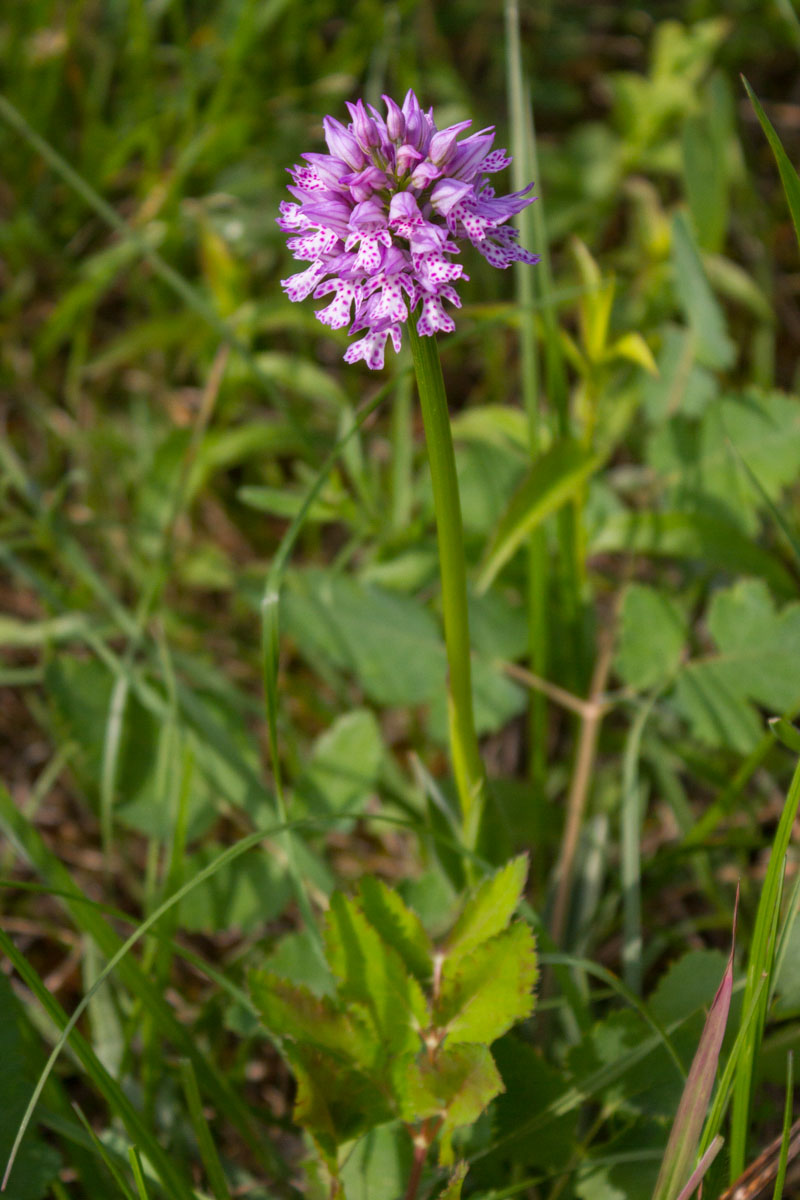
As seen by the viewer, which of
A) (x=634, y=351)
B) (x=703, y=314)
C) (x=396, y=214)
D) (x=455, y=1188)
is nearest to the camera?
(x=396, y=214)

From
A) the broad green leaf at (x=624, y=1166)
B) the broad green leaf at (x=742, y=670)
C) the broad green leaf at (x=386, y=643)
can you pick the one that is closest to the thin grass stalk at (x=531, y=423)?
the broad green leaf at (x=386, y=643)

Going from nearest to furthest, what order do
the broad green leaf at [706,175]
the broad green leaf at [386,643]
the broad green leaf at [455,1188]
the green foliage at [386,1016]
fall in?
the broad green leaf at [455,1188] < the green foliage at [386,1016] < the broad green leaf at [386,643] < the broad green leaf at [706,175]

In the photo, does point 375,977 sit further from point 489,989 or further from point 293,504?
point 293,504

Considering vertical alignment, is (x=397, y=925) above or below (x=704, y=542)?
below

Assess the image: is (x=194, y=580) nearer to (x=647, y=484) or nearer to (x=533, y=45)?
(x=647, y=484)

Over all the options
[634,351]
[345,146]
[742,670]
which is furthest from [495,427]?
[345,146]

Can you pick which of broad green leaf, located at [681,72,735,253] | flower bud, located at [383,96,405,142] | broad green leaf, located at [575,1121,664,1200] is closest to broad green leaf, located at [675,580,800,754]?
broad green leaf, located at [575,1121,664,1200]

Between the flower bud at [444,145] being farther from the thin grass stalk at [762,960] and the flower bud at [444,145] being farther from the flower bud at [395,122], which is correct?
the thin grass stalk at [762,960]

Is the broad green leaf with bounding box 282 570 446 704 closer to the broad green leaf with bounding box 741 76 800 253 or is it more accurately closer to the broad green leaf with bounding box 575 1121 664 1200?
the broad green leaf with bounding box 575 1121 664 1200
